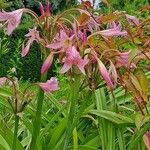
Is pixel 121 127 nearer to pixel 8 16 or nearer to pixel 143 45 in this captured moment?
pixel 143 45

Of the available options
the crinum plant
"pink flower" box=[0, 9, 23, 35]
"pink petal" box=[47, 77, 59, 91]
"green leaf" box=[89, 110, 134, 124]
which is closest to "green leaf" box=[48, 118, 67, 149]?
"green leaf" box=[89, 110, 134, 124]

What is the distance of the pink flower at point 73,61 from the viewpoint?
61.2 inches

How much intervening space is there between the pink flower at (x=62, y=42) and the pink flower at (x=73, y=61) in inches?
1.1

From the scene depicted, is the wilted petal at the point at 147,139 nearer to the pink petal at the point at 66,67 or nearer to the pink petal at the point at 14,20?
the pink petal at the point at 66,67

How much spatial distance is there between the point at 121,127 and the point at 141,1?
3.73 meters

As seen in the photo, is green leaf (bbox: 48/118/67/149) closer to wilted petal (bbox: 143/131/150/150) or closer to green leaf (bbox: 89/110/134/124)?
green leaf (bbox: 89/110/134/124)

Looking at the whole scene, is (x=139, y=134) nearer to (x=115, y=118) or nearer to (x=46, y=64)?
(x=115, y=118)

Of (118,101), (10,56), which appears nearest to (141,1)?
(118,101)

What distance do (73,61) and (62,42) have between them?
6 cm

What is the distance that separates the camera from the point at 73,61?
1.56m

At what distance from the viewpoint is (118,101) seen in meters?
2.28

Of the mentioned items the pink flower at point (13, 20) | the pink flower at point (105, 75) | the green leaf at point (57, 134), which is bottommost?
the green leaf at point (57, 134)

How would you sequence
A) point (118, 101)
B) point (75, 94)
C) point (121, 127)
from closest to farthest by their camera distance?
1. point (75, 94)
2. point (121, 127)
3. point (118, 101)

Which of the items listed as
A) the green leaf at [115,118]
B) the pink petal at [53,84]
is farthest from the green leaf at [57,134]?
the pink petal at [53,84]
